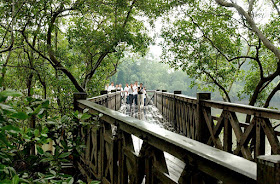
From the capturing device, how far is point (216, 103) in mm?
4328

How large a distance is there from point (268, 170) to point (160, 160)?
1059mm

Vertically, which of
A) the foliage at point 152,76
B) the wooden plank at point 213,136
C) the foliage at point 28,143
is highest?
the foliage at point 152,76

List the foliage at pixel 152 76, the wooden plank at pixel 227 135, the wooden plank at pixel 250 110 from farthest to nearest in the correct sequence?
1. the foliage at pixel 152 76
2. the wooden plank at pixel 227 135
3. the wooden plank at pixel 250 110

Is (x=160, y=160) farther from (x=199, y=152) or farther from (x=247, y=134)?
(x=247, y=134)

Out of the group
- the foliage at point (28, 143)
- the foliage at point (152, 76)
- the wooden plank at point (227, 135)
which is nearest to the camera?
the foliage at point (28, 143)

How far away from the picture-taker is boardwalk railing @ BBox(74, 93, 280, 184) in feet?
3.63

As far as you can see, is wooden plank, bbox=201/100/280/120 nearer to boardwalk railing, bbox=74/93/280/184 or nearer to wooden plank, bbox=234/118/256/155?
wooden plank, bbox=234/118/256/155

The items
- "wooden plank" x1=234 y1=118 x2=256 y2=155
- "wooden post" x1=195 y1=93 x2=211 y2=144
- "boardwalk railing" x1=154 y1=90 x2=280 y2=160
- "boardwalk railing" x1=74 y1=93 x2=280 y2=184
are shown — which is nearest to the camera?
"boardwalk railing" x1=74 y1=93 x2=280 y2=184

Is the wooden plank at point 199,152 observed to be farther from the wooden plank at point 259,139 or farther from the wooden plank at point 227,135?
the wooden plank at point 227,135

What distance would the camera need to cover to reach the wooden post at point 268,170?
3.08 ft

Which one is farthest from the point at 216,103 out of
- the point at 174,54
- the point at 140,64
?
the point at 140,64

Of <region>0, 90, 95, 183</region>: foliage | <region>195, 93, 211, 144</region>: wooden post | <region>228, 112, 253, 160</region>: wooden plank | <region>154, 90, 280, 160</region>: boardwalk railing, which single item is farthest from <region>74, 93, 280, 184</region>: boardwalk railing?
<region>195, 93, 211, 144</region>: wooden post

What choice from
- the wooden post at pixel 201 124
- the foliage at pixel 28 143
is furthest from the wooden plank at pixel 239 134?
the foliage at pixel 28 143

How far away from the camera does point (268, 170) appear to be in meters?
0.96
